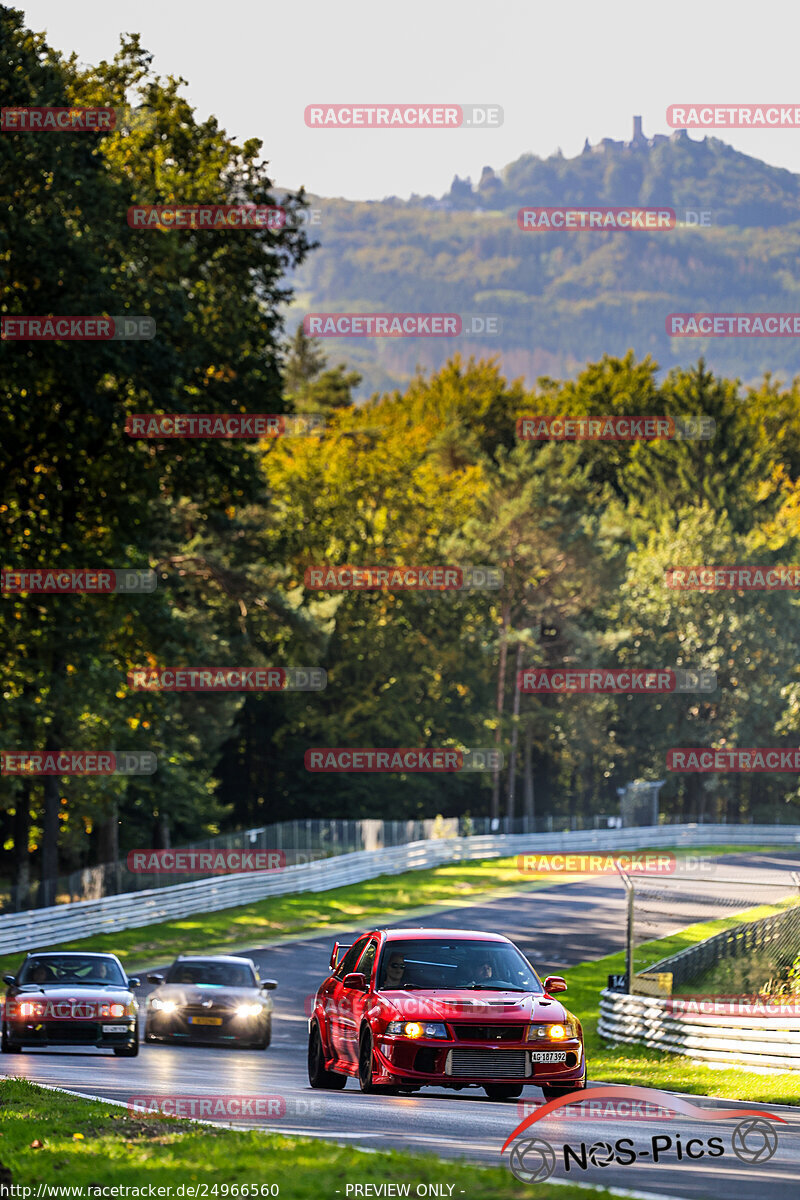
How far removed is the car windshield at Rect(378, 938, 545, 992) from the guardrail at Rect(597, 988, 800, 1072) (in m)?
6.36

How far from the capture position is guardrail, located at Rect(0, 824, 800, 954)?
37.1 m

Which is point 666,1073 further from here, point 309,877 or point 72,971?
point 309,877

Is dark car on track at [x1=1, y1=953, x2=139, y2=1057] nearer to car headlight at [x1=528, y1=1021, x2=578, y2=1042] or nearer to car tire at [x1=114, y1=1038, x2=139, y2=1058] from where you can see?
car tire at [x1=114, y1=1038, x2=139, y2=1058]

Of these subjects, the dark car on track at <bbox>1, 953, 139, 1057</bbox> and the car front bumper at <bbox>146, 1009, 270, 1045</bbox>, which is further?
the car front bumper at <bbox>146, 1009, 270, 1045</bbox>

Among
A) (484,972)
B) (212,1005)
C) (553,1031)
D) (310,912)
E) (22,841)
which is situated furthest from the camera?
(310,912)

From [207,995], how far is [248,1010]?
0.59 metres

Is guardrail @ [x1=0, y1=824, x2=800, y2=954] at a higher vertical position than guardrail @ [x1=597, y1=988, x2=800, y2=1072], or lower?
lower

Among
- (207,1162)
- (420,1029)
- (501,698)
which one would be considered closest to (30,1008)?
(420,1029)

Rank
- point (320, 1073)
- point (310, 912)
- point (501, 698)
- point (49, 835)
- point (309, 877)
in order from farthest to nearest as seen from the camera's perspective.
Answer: point (501, 698) < point (309, 877) < point (310, 912) < point (49, 835) < point (320, 1073)

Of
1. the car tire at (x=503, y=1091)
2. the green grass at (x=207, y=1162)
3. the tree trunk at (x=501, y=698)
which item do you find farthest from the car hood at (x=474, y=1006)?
the tree trunk at (x=501, y=698)

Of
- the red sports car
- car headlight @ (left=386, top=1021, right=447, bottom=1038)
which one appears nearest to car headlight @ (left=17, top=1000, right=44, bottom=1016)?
the red sports car

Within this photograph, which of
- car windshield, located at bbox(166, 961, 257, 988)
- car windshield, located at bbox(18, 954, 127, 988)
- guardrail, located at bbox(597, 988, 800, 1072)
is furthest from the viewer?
car windshield, located at bbox(166, 961, 257, 988)

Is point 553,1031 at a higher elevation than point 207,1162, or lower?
higher

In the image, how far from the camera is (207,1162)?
9250mm
